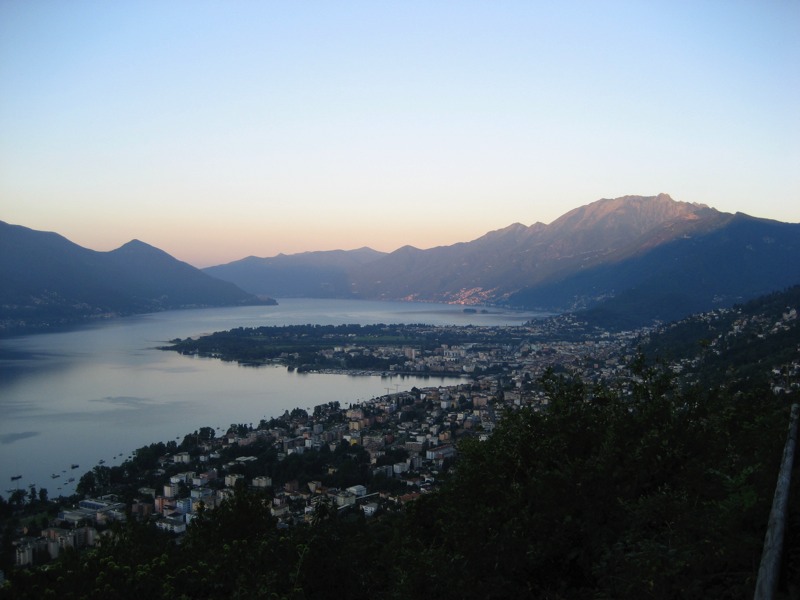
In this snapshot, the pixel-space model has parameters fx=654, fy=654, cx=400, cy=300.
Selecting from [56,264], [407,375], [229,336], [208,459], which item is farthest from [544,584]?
[56,264]

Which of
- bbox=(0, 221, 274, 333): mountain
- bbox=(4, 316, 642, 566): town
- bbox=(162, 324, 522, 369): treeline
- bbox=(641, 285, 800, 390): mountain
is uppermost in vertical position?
bbox=(0, 221, 274, 333): mountain

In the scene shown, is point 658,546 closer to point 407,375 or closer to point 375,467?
point 375,467

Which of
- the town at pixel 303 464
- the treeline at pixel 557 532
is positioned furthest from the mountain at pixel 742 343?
the treeline at pixel 557 532

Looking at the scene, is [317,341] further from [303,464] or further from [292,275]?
[292,275]

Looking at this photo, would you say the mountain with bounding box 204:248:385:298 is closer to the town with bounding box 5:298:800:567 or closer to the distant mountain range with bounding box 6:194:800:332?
the distant mountain range with bounding box 6:194:800:332

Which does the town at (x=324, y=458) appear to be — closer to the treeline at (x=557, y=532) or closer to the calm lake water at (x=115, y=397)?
the treeline at (x=557, y=532)

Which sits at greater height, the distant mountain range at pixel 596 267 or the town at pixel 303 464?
the distant mountain range at pixel 596 267

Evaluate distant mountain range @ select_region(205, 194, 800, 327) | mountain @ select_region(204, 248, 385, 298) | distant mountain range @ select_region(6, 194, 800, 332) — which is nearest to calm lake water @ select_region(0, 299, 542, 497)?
distant mountain range @ select_region(6, 194, 800, 332)

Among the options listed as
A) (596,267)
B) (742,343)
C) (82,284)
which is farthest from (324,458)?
(596,267)
